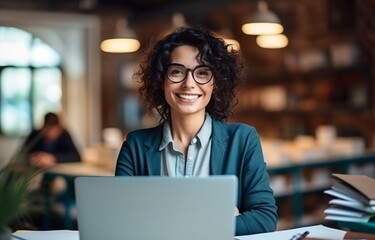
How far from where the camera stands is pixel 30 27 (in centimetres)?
1245

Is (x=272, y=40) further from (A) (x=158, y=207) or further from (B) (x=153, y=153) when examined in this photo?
(A) (x=158, y=207)

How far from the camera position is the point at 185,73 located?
217 cm

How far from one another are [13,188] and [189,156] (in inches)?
32.0

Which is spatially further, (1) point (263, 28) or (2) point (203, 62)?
(1) point (263, 28)

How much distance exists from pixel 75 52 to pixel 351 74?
6.37m

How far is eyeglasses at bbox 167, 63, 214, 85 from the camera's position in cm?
217

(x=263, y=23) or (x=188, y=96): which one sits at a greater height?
(x=263, y=23)

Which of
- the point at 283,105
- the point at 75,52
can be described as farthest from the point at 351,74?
the point at 75,52

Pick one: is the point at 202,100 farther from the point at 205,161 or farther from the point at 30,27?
the point at 30,27

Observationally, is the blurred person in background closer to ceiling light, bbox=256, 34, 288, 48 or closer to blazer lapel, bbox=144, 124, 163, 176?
ceiling light, bbox=256, 34, 288, 48

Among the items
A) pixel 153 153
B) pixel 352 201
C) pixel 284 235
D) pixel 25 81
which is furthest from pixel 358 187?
pixel 25 81

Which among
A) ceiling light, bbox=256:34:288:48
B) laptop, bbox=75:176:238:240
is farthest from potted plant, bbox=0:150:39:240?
ceiling light, bbox=256:34:288:48

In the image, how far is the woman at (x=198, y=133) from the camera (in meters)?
2.17

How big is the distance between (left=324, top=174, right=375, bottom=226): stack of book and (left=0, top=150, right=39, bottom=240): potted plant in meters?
0.95
